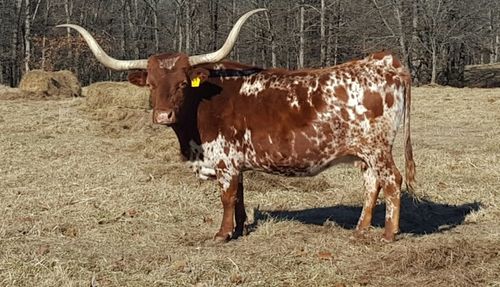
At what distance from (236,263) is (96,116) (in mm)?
11669

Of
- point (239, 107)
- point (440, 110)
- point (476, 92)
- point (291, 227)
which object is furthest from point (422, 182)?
point (476, 92)

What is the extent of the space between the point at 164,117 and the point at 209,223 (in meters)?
1.88

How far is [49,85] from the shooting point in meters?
21.9

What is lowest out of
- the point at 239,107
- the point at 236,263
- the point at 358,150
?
the point at 236,263

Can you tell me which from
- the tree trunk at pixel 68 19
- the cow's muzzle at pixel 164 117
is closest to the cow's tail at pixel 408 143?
the cow's muzzle at pixel 164 117

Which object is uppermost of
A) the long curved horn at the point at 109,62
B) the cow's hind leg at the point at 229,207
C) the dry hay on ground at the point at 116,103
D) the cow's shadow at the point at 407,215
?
the long curved horn at the point at 109,62

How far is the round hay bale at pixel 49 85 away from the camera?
21531mm

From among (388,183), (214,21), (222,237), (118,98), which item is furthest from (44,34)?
(388,183)

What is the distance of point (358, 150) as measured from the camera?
6.38m

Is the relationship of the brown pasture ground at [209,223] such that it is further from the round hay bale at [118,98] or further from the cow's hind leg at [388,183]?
the round hay bale at [118,98]

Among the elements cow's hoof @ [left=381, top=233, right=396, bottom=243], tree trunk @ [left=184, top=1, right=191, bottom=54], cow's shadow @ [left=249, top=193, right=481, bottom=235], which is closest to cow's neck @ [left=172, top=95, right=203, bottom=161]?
cow's shadow @ [left=249, top=193, right=481, bottom=235]

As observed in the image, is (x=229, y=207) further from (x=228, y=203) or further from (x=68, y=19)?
(x=68, y=19)

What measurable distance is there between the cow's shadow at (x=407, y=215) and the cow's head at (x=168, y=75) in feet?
6.13

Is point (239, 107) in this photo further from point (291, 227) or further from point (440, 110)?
point (440, 110)
